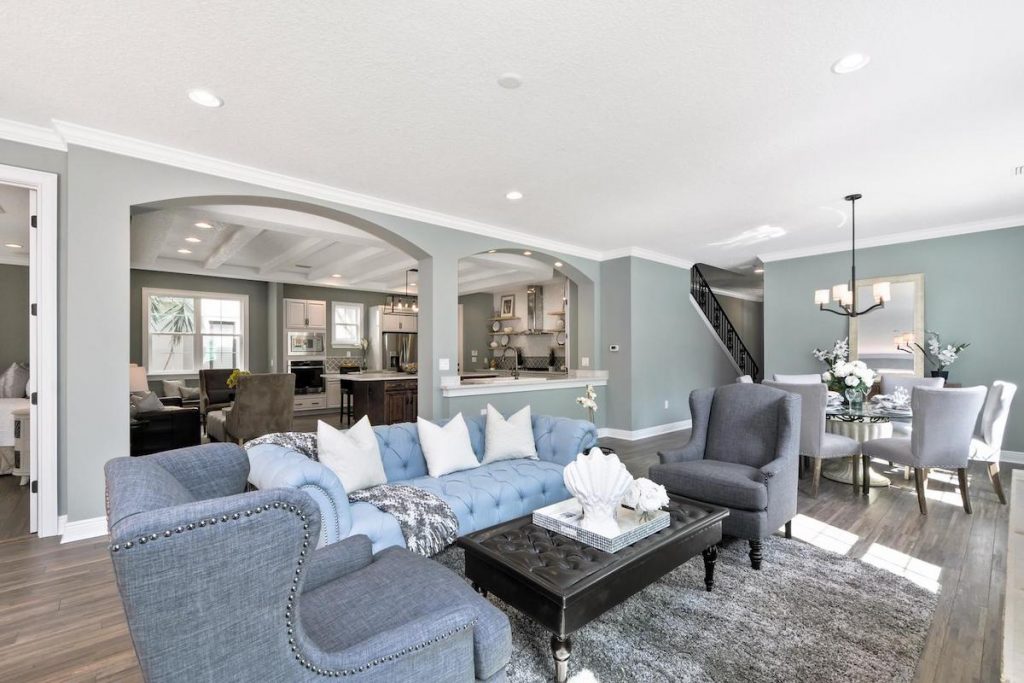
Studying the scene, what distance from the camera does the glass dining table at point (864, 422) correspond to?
4074 millimetres

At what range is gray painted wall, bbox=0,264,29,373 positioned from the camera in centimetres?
638

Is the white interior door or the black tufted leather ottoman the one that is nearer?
the black tufted leather ottoman

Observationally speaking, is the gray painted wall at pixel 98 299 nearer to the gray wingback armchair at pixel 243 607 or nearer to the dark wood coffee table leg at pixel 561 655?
the gray wingback armchair at pixel 243 607

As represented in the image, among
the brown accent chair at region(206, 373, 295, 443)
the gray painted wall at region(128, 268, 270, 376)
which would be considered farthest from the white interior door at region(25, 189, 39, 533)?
the gray painted wall at region(128, 268, 270, 376)

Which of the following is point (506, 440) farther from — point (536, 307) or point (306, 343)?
point (306, 343)

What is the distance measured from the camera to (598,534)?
6.48 feet

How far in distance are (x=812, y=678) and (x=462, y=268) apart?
725 centimetres

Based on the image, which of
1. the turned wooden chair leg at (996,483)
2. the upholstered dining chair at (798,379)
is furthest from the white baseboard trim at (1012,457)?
the upholstered dining chair at (798,379)

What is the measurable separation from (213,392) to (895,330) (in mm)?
9519

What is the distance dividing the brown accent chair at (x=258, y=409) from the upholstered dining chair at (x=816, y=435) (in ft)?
18.1

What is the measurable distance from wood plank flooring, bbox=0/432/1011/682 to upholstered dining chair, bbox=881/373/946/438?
623mm

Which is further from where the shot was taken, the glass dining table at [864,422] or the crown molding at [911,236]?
the crown molding at [911,236]

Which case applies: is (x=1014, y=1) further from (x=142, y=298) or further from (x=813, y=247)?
(x=142, y=298)

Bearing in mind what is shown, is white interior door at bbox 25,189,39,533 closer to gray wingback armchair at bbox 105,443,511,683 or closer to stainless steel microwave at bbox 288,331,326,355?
gray wingback armchair at bbox 105,443,511,683
